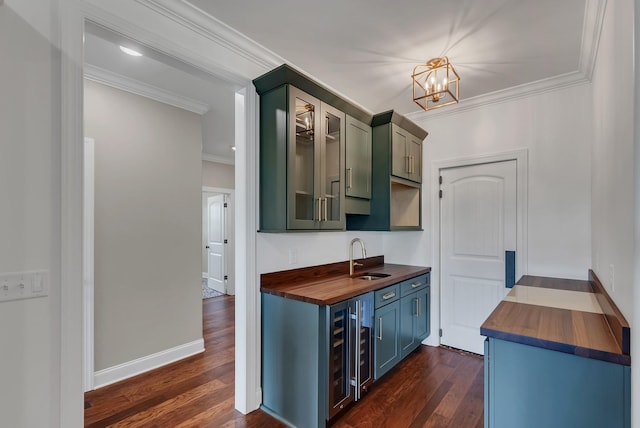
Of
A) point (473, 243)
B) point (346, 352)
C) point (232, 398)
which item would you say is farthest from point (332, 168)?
point (232, 398)

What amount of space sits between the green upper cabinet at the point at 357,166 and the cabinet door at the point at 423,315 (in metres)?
1.08

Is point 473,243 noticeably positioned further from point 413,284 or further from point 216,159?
point 216,159

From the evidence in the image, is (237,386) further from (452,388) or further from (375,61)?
(375,61)

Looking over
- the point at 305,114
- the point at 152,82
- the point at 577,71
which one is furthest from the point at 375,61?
the point at 152,82

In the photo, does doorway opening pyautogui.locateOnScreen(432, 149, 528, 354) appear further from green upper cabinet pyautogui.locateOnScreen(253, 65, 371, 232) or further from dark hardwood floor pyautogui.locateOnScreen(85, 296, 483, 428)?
green upper cabinet pyautogui.locateOnScreen(253, 65, 371, 232)

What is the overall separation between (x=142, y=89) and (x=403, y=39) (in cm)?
234

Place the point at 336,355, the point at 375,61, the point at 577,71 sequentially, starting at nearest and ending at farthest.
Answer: the point at 336,355, the point at 375,61, the point at 577,71

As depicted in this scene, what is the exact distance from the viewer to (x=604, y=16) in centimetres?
178

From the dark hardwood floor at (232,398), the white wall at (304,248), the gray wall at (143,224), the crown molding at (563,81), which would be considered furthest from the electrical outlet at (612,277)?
the gray wall at (143,224)

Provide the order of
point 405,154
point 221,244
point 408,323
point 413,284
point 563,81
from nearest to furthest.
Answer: point 563,81 → point 408,323 → point 413,284 → point 405,154 → point 221,244

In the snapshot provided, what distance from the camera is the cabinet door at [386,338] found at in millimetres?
2447

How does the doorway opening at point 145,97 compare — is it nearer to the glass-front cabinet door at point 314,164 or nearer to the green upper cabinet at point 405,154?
the glass-front cabinet door at point 314,164

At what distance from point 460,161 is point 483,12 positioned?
1615 mm

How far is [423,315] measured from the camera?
323cm
